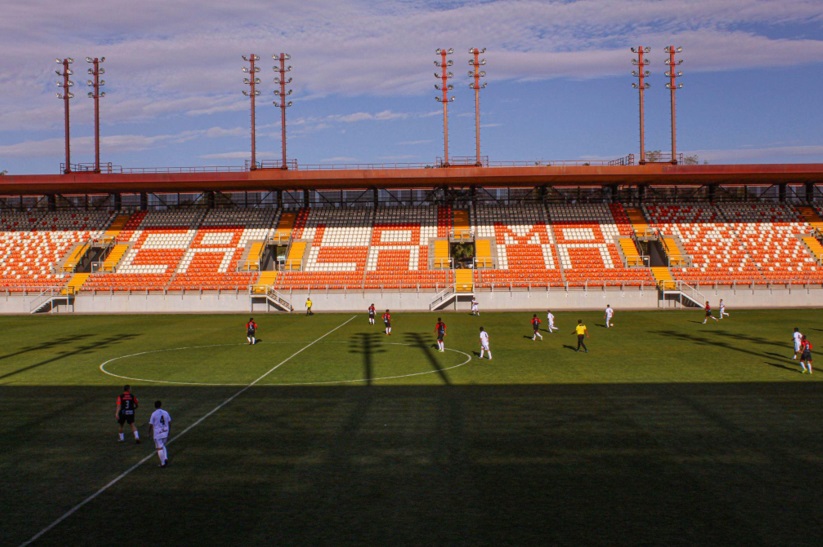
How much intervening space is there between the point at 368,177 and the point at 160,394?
4415 centimetres

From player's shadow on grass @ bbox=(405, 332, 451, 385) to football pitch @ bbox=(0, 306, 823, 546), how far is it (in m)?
0.18

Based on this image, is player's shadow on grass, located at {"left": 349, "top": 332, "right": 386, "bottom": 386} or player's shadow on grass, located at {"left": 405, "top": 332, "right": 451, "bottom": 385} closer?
player's shadow on grass, located at {"left": 405, "top": 332, "right": 451, "bottom": 385}

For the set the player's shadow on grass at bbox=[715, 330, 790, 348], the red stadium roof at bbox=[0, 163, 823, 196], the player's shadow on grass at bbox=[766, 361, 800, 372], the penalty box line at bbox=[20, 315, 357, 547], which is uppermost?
the red stadium roof at bbox=[0, 163, 823, 196]

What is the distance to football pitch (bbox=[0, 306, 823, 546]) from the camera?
38.4ft

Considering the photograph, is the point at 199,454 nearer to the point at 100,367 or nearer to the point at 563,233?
the point at 100,367

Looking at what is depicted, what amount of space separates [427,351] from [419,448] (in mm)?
15706

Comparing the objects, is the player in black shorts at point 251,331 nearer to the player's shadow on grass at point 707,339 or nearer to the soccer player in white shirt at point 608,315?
the soccer player in white shirt at point 608,315

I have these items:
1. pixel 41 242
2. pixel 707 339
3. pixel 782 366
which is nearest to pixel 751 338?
pixel 707 339

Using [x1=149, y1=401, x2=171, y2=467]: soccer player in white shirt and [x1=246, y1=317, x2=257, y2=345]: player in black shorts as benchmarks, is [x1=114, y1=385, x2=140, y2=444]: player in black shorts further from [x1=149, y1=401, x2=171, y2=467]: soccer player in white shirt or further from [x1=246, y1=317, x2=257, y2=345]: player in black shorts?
[x1=246, y1=317, x2=257, y2=345]: player in black shorts

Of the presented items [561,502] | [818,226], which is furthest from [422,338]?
[818,226]

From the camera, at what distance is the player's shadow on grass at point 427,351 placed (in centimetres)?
2556

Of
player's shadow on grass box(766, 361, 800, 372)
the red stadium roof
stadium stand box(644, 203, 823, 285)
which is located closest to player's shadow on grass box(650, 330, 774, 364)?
player's shadow on grass box(766, 361, 800, 372)

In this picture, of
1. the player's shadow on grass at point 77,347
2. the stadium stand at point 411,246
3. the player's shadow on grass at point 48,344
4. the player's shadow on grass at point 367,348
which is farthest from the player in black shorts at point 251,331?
the stadium stand at point 411,246

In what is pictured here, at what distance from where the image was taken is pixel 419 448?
16156 millimetres
